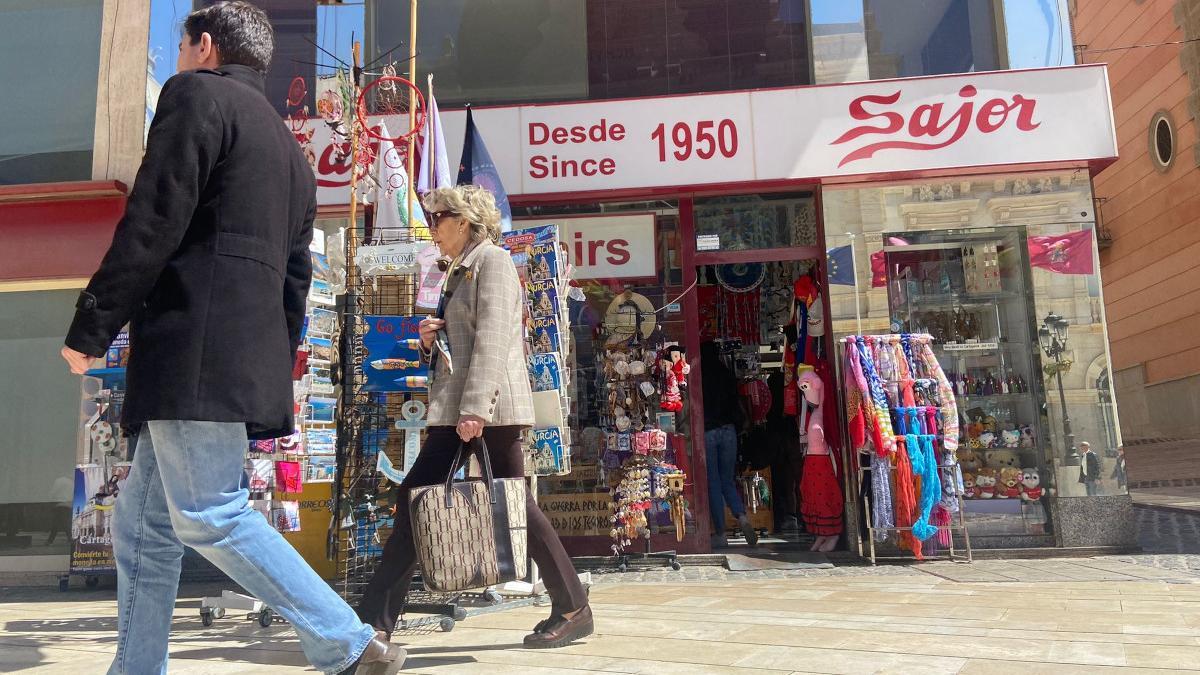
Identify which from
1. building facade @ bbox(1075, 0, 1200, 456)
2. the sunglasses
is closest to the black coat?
the sunglasses

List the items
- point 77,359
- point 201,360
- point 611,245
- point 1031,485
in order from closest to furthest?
point 77,359
point 201,360
point 1031,485
point 611,245

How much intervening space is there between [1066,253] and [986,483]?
6.24 ft

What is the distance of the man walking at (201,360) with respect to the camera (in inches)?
82.7

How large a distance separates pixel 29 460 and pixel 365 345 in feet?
14.0

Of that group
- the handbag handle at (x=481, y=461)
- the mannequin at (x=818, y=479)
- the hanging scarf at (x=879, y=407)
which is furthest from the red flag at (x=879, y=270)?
the handbag handle at (x=481, y=461)

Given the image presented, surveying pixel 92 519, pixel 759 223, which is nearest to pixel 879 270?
pixel 759 223

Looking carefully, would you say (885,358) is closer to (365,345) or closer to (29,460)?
(365,345)

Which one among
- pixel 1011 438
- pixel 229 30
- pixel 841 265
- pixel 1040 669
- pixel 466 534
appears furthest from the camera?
pixel 841 265

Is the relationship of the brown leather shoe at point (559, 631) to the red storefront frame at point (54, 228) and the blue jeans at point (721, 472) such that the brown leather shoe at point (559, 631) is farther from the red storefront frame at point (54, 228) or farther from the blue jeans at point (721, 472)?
the red storefront frame at point (54, 228)

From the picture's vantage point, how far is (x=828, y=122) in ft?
22.1

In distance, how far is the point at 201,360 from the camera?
7.01 feet

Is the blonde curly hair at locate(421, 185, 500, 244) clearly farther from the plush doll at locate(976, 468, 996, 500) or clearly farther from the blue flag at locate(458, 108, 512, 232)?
the plush doll at locate(976, 468, 996, 500)

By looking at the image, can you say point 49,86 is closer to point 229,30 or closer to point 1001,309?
point 229,30

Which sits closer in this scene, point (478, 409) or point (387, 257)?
point (478, 409)
